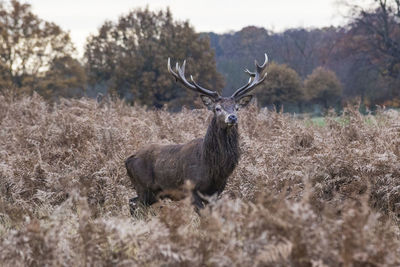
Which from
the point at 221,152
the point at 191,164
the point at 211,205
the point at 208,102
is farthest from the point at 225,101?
the point at 211,205

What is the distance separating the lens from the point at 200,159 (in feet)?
20.6

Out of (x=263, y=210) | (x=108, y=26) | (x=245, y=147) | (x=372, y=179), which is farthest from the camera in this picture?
(x=108, y=26)

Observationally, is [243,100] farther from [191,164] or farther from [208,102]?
[191,164]

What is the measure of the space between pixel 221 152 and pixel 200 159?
32 cm

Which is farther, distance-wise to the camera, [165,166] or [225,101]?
[165,166]

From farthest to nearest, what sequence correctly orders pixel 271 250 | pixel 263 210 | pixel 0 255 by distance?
pixel 0 255, pixel 263 210, pixel 271 250

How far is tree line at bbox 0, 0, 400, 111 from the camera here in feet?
106

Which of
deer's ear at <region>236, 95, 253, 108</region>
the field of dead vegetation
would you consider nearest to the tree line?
the field of dead vegetation

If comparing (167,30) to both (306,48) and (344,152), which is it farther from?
(344,152)

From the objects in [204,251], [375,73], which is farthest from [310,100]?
[204,251]

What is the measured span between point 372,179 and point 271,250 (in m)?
3.78

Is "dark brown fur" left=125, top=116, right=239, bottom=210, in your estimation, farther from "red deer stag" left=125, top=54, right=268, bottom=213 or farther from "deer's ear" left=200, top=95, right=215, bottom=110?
"deer's ear" left=200, top=95, right=215, bottom=110

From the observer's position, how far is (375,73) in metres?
37.0

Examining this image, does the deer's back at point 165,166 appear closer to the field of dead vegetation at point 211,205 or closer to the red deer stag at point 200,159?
the red deer stag at point 200,159
